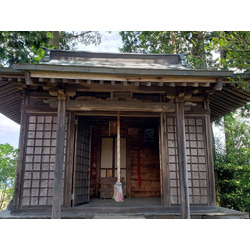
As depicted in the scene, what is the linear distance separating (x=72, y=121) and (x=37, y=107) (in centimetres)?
95

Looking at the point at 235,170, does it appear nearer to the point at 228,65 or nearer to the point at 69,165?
the point at 228,65

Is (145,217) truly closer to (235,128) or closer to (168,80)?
(168,80)

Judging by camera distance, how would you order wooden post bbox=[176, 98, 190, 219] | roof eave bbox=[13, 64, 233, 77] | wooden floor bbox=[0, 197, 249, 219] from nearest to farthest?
roof eave bbox=[13, 64, 233, 77]
wooden post bbox=[176, 98, 190, 219]
wooden floor bbox=[0, 197, 249, 219]

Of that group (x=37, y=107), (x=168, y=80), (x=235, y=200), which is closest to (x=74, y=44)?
(x=37, y=107)

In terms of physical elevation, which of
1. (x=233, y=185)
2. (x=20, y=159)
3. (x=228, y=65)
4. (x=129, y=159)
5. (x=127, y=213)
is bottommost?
(x=127, y=213)

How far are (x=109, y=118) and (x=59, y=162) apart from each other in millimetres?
3502

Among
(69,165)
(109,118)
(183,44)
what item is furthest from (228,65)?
(183,44)

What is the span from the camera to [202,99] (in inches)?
235

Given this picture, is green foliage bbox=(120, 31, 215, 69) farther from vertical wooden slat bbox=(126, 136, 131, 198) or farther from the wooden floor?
the wooden floor

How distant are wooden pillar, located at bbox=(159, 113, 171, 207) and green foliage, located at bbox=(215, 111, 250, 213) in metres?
3.05

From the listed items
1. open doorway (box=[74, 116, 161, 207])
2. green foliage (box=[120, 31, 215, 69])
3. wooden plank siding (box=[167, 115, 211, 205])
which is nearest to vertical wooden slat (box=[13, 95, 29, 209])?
open doorway (box=[74, 116, 161, 207])

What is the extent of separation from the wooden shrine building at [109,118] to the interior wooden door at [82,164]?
0.03 metres

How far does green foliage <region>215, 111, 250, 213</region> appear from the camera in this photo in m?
7.75

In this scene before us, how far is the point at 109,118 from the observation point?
748 centimetres
